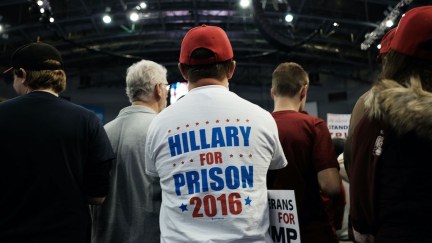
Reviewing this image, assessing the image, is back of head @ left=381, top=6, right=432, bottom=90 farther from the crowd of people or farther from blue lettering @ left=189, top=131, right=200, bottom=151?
blue lettering @ left=189, top=131, right=200, bottom=151

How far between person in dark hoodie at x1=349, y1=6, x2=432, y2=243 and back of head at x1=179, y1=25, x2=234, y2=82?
22.0 inches

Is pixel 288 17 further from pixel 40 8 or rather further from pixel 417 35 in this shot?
pixel 417 35

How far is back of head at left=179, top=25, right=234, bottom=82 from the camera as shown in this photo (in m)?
1.54

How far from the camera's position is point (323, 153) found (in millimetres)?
1872

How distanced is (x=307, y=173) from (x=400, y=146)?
2.45 feet

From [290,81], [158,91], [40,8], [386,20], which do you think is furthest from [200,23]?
[290,81]

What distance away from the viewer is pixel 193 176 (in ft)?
4.61

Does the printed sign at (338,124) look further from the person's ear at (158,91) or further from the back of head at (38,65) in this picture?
the back of head at (38,65)

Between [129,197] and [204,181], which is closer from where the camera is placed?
[204,181]

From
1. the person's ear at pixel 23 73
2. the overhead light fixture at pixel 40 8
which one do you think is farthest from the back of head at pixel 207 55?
the overhead light fixture at pixel 40 8

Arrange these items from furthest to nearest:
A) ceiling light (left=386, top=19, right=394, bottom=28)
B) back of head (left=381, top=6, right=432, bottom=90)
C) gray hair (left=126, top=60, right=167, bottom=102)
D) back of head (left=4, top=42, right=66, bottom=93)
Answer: ceiling light (left=386, top=19, right=394, bottom=28) < gray hair (left=126, top=60, right=167, bottom=102) < back of head (left=4, top=42, right=66, bottom=93) < back of head (left=381, top=6, right=432, bottom=90)

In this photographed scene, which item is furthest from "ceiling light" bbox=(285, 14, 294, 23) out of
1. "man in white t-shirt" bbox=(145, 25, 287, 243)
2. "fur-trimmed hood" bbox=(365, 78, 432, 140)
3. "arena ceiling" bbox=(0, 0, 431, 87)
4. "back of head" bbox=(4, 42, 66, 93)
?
"fur-trimmed hood" bbox=(365, 78, 432, 140)

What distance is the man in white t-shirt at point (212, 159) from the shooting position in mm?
1383

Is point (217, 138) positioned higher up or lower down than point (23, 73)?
lower down
